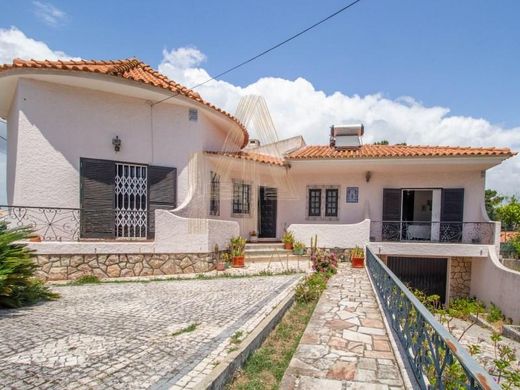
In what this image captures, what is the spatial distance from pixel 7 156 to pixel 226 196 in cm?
751

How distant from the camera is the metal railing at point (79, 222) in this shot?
8117 millimetres

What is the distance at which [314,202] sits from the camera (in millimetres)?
14008

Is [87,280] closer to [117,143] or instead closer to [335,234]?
[117,143]

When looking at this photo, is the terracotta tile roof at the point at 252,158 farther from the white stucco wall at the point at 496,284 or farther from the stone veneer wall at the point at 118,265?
the white stucco wall at the point at 496,284

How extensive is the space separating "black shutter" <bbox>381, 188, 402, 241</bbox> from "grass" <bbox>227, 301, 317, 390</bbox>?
8.28 meters

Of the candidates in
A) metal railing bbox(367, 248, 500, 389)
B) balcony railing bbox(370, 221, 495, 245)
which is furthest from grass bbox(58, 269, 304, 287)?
balcony railing bbox(370, 221, 495, 245)

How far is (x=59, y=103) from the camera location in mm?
8633

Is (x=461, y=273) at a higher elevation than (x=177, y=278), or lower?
lower

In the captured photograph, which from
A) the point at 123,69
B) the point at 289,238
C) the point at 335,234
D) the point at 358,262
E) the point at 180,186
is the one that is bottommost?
the point at 358,262

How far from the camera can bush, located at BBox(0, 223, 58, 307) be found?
5.37 metres

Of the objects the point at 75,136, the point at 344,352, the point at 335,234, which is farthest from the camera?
the point at 335,234

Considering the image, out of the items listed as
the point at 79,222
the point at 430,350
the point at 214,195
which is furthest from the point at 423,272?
the point at 79,222

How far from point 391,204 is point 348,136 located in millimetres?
3662

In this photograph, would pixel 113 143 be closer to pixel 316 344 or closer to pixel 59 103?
pixel 59 103
